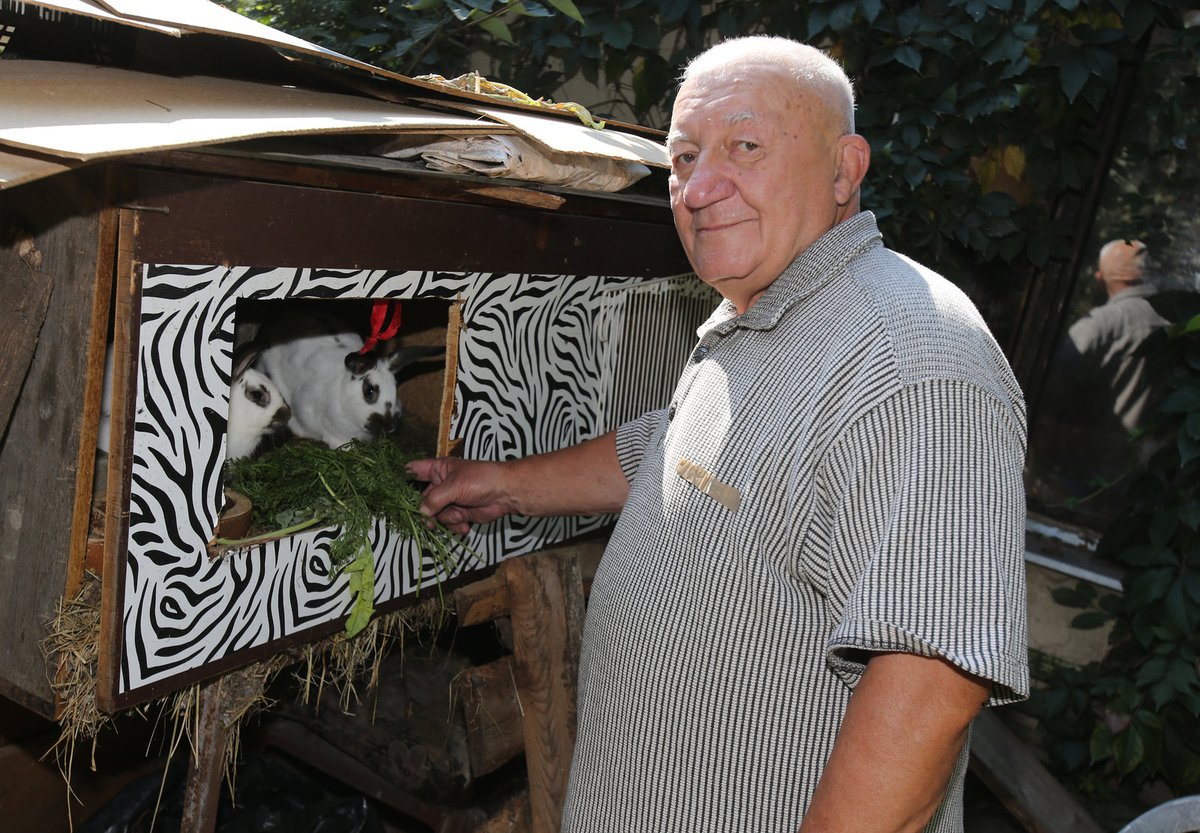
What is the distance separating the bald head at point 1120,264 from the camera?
4.47m

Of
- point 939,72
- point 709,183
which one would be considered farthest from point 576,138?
point 939,72

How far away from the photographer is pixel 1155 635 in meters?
4.14

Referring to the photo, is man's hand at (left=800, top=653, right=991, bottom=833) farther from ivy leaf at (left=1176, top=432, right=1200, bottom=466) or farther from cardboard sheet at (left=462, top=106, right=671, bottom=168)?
ivy leaf at (left=1176, top=432, right=1200, bottom=466)

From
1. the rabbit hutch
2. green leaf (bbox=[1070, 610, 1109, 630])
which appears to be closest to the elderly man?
the rabbit hutch

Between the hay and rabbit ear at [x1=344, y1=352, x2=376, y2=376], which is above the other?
rabbit ear at [x1=344, y1=352, x2=376, y2=376]

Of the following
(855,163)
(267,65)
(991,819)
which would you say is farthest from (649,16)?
(991,819)

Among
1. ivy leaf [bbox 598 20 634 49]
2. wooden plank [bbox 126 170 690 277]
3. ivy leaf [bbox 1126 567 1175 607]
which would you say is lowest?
ivy leaf [bbox 1126 567 1175 607]

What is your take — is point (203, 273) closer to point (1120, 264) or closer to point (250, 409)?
point (250, 409)

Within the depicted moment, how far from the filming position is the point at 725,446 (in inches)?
65.1

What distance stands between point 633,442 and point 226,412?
0.92 meters

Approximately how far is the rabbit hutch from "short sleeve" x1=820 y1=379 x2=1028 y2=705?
926mm

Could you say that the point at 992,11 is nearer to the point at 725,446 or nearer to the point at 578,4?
the point at 578,4

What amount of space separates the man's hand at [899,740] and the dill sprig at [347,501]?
119 centimetres

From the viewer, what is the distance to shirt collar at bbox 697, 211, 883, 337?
5.64 ft
